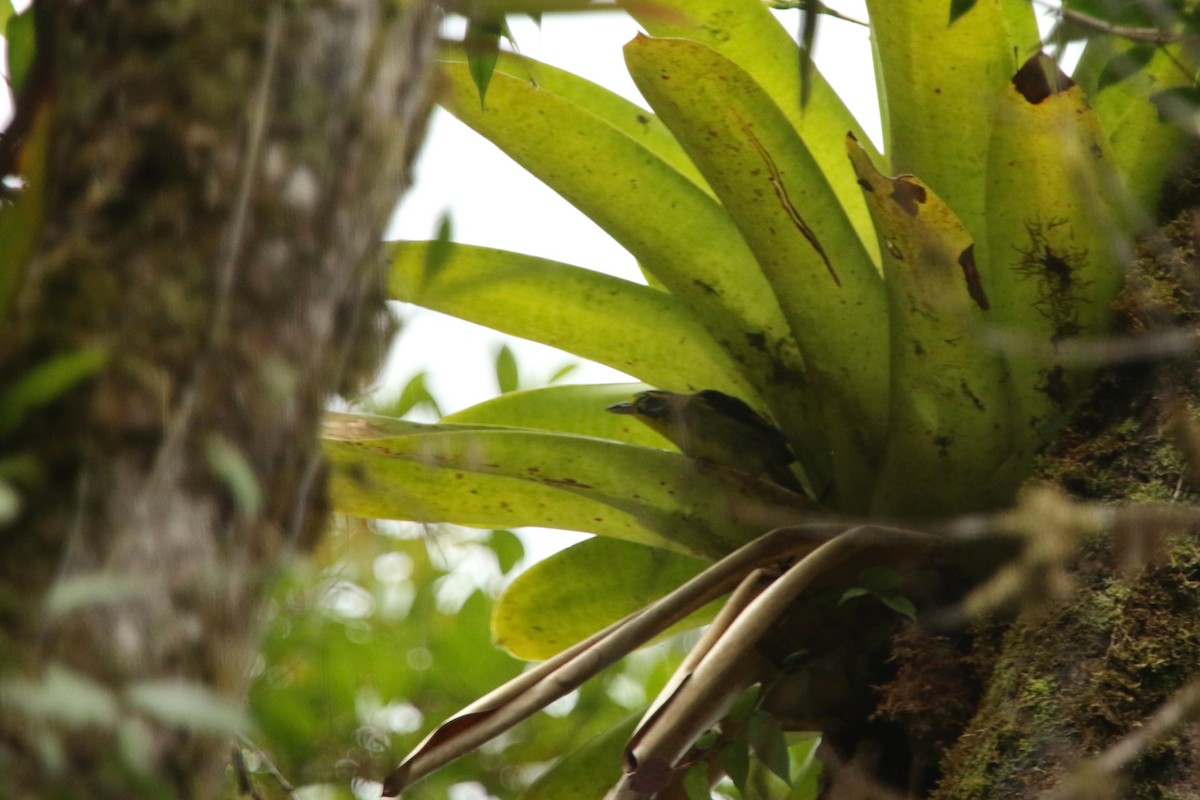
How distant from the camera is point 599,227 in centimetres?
120

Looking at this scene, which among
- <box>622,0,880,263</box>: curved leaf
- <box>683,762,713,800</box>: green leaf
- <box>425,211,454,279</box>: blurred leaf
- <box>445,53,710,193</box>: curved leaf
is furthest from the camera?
<box>445,53,710,193</box>: curved leaf

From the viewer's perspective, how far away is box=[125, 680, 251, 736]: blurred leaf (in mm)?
302

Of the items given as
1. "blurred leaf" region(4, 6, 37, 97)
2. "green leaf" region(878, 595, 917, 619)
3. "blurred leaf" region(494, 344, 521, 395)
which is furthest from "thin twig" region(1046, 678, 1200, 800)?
"blurred leaf" region(494, 344, 521, 395)

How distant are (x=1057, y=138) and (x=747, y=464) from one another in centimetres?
40

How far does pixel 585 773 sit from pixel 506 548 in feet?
0.87

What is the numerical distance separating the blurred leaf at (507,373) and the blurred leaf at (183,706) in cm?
104

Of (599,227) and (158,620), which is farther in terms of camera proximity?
(599,227)

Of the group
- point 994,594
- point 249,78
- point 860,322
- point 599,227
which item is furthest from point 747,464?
point 249,78

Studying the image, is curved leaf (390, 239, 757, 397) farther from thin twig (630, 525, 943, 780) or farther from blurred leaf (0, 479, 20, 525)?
blurred leaf (0, 479, 20, 525)

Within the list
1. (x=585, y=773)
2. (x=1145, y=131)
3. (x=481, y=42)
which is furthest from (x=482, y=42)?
(x=585, y=773)

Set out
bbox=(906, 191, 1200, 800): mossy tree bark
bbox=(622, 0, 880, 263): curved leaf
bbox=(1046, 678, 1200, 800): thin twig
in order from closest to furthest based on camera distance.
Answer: bbox=(1046, 678, 1200, 800): thin twig → bbox=(906, 191, 1200, 800): mossy tree bark → bbox=(622, 0, 880, 263): curved leaf

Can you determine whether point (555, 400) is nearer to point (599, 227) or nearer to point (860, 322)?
point (599, 227)

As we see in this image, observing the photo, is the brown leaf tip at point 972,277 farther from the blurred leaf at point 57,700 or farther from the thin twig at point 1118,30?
the blurred leaf at point 57,700

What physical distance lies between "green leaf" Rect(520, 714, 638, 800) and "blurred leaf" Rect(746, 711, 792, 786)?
0.25 meters
